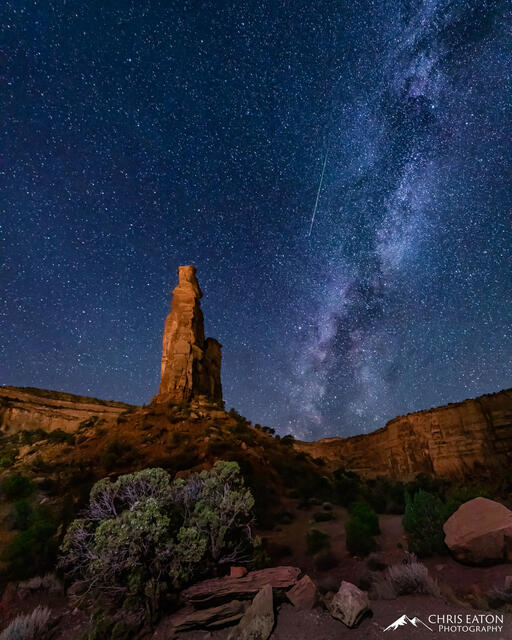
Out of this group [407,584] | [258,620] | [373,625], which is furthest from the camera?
[407,584]

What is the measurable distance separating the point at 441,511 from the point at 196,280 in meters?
41.2

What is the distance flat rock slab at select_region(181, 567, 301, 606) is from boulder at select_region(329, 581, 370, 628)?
1.37 meters

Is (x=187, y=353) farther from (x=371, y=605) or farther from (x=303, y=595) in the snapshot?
(x=371, y=605)

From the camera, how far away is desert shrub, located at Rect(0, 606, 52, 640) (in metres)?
6.39

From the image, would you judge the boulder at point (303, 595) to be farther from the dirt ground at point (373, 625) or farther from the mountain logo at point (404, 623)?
the mountain logo at point (404, 623)

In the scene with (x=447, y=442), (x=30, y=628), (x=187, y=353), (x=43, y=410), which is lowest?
(x=30, y=628)

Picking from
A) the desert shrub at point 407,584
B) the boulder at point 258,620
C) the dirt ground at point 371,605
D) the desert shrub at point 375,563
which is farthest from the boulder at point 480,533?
the boulder at point 258,620

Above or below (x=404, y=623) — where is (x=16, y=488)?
above

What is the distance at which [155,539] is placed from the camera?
6.65 metres

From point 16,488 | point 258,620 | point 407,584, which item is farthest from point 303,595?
point 16,488

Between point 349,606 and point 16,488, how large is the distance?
21.1 metres

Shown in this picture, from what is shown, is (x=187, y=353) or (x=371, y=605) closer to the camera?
(x=371, y=605)

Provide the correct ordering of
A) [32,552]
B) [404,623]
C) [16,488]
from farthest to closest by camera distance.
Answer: [16,488]
[32,552]
[404,623]

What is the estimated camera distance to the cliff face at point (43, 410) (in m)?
43.9
